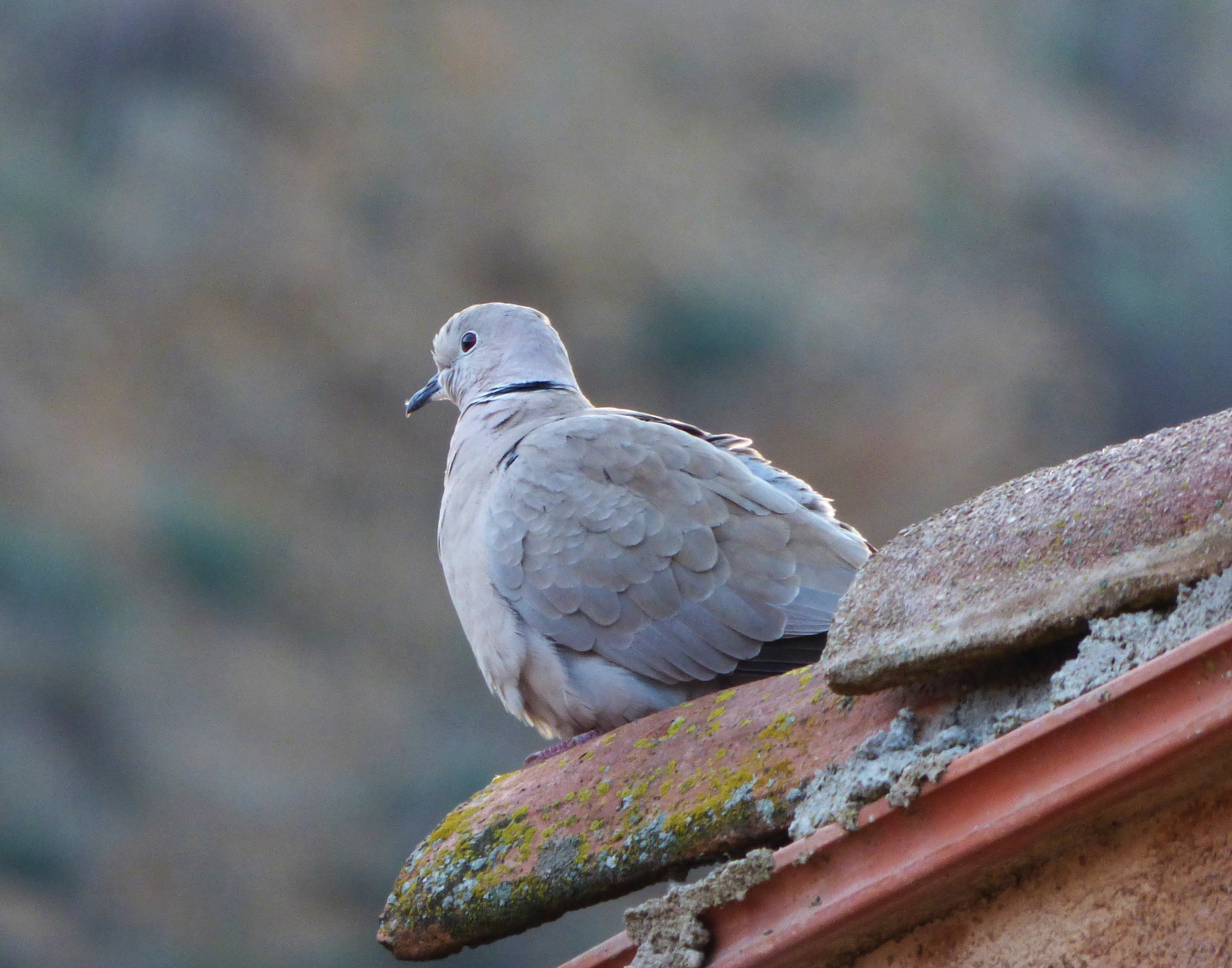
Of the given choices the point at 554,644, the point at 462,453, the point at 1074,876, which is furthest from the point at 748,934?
the point at 462,453

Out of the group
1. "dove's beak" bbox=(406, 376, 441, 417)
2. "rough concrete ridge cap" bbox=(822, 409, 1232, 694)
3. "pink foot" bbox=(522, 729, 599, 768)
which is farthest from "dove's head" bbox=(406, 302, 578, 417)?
"rough concrete ridge cap" bbox=(822, 409, 1232, 694)

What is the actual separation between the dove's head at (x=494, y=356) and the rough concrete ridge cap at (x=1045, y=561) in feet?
7.85

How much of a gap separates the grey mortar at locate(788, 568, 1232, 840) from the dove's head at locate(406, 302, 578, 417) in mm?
2465

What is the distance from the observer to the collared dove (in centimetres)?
272

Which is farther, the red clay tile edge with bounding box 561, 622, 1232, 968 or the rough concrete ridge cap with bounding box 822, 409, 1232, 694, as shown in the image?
the rough concrete ridge cap with bounding box 822, 409, 1232, 694

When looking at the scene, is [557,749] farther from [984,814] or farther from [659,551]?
[984,814]

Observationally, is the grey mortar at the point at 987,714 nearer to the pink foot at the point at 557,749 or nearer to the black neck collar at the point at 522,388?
the pink foot at the point at 557,749

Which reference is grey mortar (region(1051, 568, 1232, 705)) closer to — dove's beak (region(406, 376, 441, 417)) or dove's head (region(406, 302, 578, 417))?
dove's head (region(406, 302, 578, 417))

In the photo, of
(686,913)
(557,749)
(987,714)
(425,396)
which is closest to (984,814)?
(987,714)

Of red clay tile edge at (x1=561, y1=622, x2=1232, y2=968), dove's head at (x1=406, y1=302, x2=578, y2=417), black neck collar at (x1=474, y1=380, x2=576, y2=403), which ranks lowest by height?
red clay tile edge at (x1=561, y1=622, x2=1232, y2=968)

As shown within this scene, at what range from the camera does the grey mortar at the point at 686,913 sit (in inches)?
58.8

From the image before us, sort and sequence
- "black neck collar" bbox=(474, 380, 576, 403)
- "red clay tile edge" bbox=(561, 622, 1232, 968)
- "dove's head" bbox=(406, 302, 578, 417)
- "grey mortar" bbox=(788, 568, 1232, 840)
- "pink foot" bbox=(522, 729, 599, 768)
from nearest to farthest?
"red clay tile edge" bbox=(561, 622, 1232, 968) → "grey mortar" bbox=(788, 568, 1232, 840) → "pink foot" bbox=(522, 729, 599, 768) → "black neck collar" bbox=(474, 380, 576, 403) → "dove's head" bbox=(406, 302, 578, 417)

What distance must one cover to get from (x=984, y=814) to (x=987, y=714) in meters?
0.19

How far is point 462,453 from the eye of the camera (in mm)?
3525
